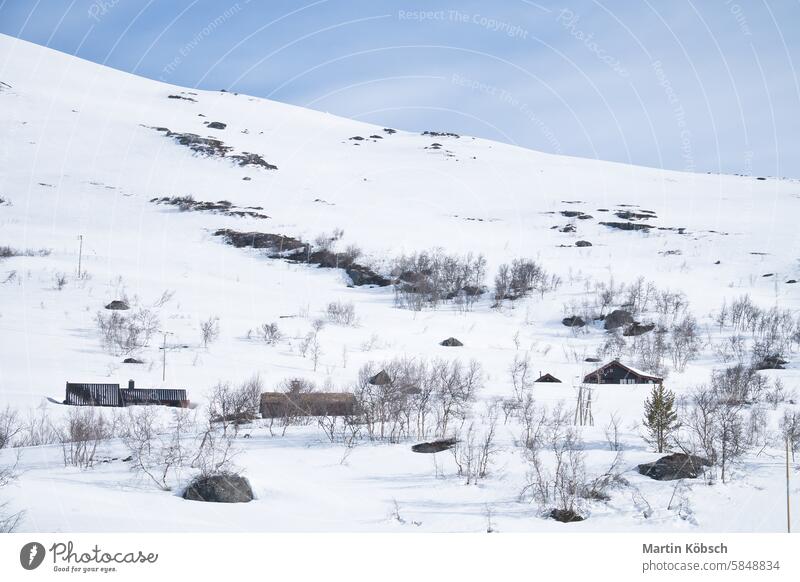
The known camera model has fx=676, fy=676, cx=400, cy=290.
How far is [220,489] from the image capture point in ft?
52.8

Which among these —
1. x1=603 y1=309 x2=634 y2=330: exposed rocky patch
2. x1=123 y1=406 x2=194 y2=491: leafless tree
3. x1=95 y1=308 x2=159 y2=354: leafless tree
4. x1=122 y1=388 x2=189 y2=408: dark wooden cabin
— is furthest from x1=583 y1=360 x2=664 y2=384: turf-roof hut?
x1=95 y1=308 x2=159 y2=354: leafless tree

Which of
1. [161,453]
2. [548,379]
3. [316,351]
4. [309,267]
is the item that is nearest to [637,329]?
[548,379]

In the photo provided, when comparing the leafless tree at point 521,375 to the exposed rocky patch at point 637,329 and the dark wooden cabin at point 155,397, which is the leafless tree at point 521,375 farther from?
the dark wooden cabin at point 155,397

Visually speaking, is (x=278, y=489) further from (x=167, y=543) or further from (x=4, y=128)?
(x=4, y=128)

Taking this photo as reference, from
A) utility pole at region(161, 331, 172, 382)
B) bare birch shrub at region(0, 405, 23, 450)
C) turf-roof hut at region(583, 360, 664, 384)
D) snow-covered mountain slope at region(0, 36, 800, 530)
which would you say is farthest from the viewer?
turf-roof hut at region(583, 360, 664, 384)

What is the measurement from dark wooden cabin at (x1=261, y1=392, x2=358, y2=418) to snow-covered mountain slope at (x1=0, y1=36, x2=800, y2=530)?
131 inches

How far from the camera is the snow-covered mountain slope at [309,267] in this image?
17531 mm

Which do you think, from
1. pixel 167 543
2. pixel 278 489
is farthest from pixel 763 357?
pixel 167 543

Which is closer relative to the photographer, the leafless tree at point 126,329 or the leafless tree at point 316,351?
the leafless tree at point 126,329

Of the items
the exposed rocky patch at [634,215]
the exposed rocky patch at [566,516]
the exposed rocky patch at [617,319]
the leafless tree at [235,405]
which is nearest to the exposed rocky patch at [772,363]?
the exposed rocky patch at [617,319]

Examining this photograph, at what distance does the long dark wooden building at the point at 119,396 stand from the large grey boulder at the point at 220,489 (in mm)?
16348

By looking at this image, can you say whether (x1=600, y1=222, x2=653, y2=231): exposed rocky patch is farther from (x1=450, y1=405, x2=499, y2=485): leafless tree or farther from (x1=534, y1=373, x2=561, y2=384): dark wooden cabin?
(x1=450, y1=405, x2=499, y2=485): leafless tree

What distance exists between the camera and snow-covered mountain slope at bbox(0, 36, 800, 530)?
17531 mm

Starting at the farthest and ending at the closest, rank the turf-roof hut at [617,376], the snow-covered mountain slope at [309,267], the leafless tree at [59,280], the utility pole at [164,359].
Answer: the leafless tree at [59,280] → the turf-roof hut at [617,376] → the utility pole at [164,359] → the snow-covered mountain slope at [309,267]
